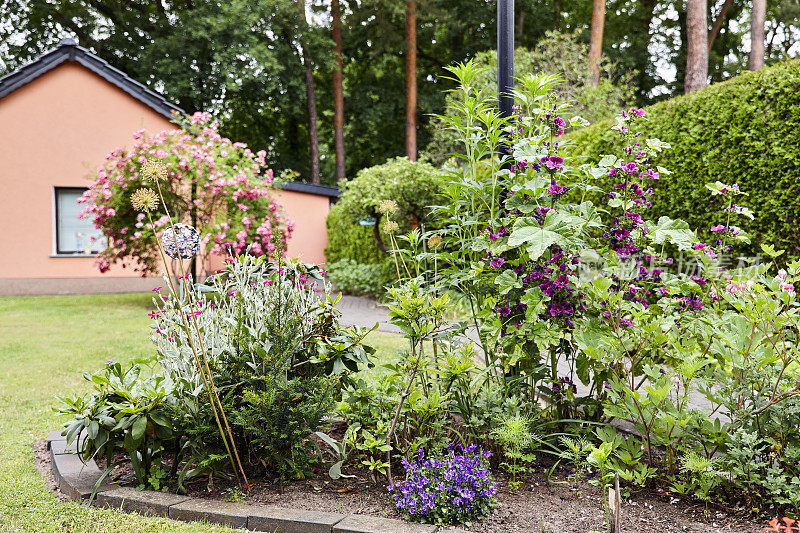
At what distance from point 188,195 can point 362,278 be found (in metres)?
3.63

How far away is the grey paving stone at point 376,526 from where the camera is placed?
1.96 meters

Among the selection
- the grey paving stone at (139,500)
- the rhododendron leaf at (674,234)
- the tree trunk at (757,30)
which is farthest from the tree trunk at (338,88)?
the grey paving stone at (139,500)

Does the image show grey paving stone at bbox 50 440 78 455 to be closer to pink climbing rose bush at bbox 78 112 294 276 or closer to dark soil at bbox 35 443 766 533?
dark soil at bbox 35 443 766 533

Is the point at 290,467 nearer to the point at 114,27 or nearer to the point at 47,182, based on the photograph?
the point at 47,182

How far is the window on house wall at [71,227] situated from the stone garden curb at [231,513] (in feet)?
38.8

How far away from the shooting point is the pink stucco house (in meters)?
12.3

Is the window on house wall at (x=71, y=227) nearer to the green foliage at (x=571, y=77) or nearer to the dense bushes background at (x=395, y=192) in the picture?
the dense bushes background at (x=395, y=192)

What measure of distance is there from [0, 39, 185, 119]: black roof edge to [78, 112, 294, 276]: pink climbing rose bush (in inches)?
137

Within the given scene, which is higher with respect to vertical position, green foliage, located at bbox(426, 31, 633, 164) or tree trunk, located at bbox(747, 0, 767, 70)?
tree trunk, located at bbox(747, 0, 767, 70)

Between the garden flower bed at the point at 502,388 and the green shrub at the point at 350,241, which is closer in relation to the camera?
the garden flower bed at the point at 502,388

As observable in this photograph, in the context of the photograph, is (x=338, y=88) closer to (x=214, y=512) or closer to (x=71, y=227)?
(x=71, y=227)

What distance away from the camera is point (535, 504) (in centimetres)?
220

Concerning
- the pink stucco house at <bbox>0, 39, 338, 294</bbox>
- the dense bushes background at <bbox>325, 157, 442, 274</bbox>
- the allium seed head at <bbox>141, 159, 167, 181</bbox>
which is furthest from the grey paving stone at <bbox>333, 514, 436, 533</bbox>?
the pink stucco house at <bbox>0, 39, 338, 294</bbox>

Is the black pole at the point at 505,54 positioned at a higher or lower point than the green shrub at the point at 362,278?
higher
